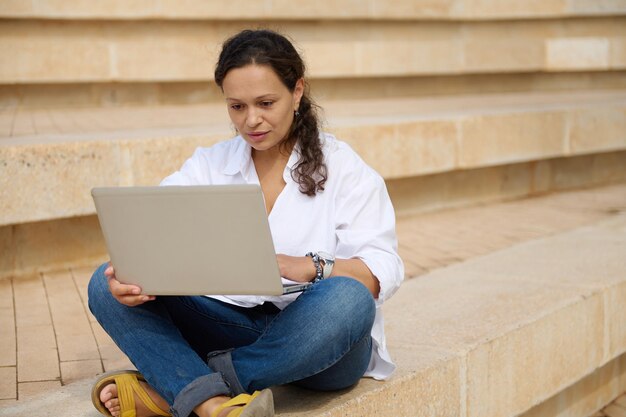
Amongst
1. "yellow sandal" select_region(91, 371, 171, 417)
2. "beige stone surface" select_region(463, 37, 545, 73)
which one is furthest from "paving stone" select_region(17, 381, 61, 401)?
"beige stone surface" select_region(463, 37, 545, 73)

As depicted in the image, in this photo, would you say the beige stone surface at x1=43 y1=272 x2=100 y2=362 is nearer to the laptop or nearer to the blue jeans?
the blue jeans

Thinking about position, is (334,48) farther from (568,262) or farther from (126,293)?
(126,293)

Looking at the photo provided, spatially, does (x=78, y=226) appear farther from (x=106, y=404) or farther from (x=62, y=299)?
(x=106, y=404)

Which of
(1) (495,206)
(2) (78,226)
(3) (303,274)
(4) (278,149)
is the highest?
(4) (278,149)

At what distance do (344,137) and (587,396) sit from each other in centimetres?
207

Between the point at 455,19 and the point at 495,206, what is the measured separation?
2.12 m

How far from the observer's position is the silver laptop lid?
220 centimetres

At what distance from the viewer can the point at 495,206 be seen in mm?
6547

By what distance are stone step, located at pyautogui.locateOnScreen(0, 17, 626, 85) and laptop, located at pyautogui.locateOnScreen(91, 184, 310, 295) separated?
163 inches

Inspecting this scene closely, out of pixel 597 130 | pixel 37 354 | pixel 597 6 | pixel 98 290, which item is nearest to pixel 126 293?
pixel 98 290

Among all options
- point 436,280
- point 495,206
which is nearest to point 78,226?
point 436,280

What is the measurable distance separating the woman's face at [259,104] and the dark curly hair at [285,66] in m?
0.02

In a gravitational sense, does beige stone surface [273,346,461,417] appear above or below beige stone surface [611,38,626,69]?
below

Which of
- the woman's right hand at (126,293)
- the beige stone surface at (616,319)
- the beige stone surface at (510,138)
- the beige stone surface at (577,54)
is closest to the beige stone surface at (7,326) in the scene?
the woman's right hand at (126,293)
